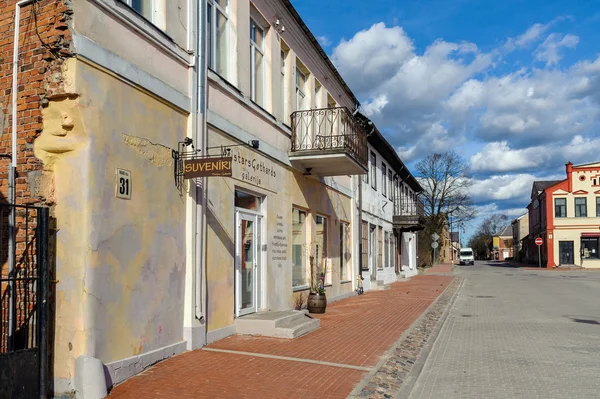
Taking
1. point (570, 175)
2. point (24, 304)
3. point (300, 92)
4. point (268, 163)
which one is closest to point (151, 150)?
point (24, 304)

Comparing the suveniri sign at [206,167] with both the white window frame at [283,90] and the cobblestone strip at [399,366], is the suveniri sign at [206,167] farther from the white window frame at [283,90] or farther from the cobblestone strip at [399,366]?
the white window frame at [283,90]

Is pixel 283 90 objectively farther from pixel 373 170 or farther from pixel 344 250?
→ pixel 373 170

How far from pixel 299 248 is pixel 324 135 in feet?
9.99

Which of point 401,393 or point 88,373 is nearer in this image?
point 88,373

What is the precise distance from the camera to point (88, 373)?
18.5 ft

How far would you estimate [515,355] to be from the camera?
333 inches

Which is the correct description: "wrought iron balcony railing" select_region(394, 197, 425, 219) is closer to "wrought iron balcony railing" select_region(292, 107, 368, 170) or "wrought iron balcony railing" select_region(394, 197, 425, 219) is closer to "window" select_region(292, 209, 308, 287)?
"wrought iron balcony railing" select_region(292, 107, 368, 170)

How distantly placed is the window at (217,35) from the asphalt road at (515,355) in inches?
239

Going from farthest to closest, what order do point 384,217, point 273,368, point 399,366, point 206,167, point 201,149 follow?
1. point 384,217
2. point 201,149
3. point 399,366
4. point 206,167
5. point 273,368

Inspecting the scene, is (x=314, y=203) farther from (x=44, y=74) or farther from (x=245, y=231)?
(x=44, y=74)

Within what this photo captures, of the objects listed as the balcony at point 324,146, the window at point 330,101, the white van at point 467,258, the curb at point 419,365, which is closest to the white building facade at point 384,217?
the window at point 330,101

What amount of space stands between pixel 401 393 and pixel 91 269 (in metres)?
3.78

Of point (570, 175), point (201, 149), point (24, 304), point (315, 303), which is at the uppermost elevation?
point (570, 175)

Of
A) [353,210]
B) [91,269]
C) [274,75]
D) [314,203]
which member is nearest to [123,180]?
[91,269]
